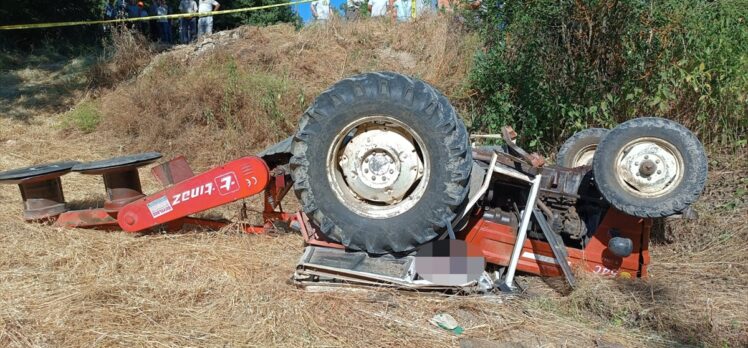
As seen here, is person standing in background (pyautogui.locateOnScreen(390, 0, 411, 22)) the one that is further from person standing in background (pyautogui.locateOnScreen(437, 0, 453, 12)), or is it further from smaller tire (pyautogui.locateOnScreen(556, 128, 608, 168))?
smaller tire (pyautogui.locateOnScreen(556, 128, 608, 168))

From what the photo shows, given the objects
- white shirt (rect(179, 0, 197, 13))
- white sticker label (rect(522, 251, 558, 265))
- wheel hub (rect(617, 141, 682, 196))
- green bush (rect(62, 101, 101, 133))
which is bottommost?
white sticker label (rect(522, 251, 558, 265))

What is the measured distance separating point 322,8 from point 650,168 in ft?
32.7

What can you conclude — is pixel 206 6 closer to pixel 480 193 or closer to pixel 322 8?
pixel 322 8

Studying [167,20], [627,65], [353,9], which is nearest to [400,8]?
[353,9]

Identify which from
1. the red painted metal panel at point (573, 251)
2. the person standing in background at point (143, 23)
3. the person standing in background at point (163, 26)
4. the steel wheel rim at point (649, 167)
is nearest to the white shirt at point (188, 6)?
the person standing in background at point (163, 26)

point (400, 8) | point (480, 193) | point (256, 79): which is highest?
point (400, 8)

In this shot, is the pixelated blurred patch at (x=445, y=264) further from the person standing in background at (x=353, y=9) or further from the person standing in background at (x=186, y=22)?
the person standing in background at (x=186, y=22)

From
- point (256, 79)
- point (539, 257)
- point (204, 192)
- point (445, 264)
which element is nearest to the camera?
point (445, 264)

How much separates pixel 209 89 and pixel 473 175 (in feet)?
18.4

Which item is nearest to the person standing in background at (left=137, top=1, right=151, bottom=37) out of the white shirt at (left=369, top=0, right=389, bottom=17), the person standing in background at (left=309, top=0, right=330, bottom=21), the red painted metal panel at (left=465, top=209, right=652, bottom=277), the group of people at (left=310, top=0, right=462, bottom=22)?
the person standing in background at (left=309, top=0, right=330, bottom=21)

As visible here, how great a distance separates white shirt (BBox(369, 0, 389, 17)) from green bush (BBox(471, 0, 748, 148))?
550cm

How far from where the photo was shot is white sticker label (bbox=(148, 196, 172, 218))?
428 centimetres

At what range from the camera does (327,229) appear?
375 centimetres

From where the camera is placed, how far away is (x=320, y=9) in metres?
12.5
